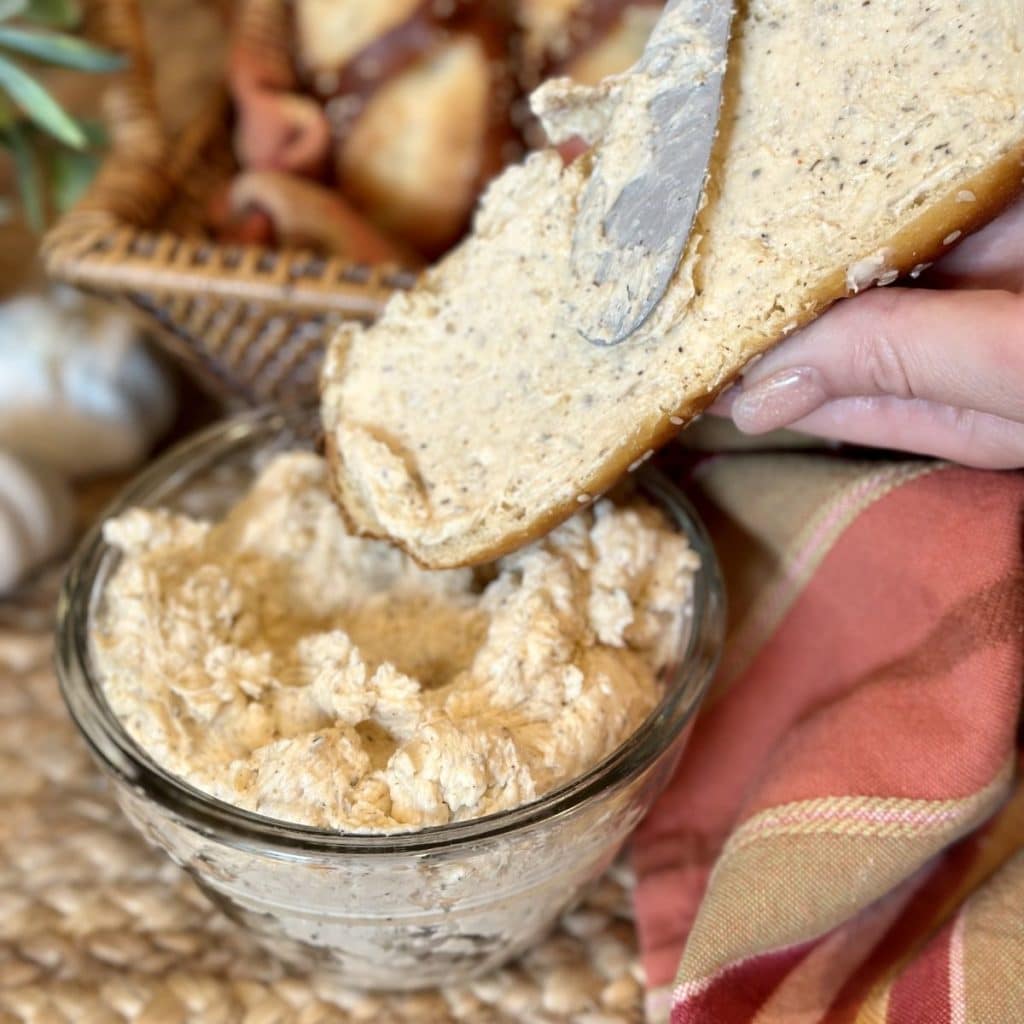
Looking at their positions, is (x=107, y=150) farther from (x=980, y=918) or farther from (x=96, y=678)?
(x=980, y=918)

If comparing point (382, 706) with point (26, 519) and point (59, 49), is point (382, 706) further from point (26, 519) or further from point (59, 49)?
point (59, 49)

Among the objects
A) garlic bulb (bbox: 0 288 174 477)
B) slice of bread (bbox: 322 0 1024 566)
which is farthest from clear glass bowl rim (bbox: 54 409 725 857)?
garlic bulb (bbox: 0 288 174 477)

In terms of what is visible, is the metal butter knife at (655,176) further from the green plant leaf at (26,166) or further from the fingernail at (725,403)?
the green plant leaf at (26,166)

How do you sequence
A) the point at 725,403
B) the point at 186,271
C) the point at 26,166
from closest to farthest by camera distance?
the point at 725,403
the point at 186,271
the point at 26,166

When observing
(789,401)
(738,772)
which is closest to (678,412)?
(789,401)

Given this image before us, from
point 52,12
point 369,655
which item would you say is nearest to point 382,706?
point 369,655

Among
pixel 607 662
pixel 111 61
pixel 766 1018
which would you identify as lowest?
pixel 766 1018
